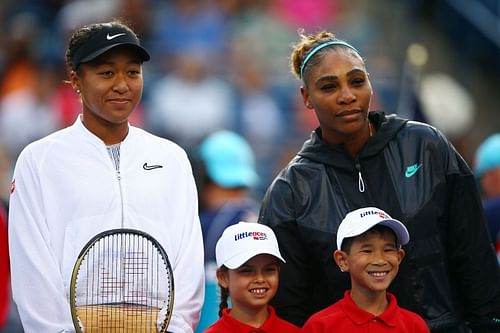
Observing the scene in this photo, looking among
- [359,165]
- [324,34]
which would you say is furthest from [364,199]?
[324,34]

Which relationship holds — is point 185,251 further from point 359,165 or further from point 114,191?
point 359,165

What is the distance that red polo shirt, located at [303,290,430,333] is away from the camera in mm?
5227

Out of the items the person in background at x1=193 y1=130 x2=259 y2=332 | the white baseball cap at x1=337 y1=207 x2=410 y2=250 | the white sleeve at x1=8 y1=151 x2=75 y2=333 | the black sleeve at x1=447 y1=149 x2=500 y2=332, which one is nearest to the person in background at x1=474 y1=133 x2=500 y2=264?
the person in background at x1=193 y1=130 x2=259 y2=332

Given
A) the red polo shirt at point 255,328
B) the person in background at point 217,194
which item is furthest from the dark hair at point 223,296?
the person in background at point 217,194

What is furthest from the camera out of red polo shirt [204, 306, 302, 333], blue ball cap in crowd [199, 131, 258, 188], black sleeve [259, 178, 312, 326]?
blue ball cap in crowd [199, 131, 258, 188]

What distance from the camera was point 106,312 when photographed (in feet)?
16.4

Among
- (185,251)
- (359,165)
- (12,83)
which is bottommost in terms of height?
(185,251)

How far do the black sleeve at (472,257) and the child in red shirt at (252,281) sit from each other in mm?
744

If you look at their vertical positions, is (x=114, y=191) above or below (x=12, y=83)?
below

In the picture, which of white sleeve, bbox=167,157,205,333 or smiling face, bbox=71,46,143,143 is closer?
white sleeve, bbox=167,157,205,333

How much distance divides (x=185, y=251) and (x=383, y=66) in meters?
8.51

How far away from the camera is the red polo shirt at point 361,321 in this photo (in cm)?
523

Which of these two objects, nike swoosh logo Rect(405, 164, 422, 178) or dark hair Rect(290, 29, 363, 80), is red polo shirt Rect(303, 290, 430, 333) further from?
dark hair Rect(290, 29, 363, 80)

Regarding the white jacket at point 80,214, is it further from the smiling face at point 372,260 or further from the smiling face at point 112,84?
the smiling face at point 372,260
